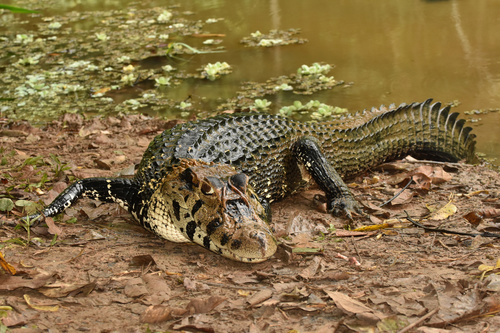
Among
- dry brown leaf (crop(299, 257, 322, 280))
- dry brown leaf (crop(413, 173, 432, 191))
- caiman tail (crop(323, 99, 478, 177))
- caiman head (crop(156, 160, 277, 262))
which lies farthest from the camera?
caiman tail (crop(323, 99, 478, 177))

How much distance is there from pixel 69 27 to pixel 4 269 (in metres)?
9.71

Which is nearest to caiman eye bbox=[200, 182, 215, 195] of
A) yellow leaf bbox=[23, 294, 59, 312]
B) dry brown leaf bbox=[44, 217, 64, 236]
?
dry brown leaf bbox=[44, 217, 64, 236]

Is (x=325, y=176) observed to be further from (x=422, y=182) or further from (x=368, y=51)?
(x=368, y=51)

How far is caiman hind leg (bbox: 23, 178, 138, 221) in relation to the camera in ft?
12.8

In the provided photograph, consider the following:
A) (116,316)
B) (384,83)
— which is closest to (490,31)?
(384,83)

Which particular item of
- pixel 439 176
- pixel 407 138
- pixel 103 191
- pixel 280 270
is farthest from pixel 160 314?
pixel 407 138

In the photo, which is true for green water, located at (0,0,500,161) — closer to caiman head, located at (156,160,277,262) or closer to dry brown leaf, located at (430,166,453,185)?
dry brown leaf, located at (430,166,453,185)

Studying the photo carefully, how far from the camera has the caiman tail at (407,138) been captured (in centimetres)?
496

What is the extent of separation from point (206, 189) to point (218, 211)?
6.8 inches

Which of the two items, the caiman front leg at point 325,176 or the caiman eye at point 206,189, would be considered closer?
the caiman eye at point 206,189

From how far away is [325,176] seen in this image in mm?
4434

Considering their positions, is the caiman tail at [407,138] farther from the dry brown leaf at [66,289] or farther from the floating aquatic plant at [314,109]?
the dry brown leaf at [66,289]

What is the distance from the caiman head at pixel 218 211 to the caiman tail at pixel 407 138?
1687 millimetres

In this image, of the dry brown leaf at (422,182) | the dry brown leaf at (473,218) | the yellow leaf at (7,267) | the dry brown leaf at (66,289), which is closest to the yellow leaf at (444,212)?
the dry brown leaf at (473,218)
